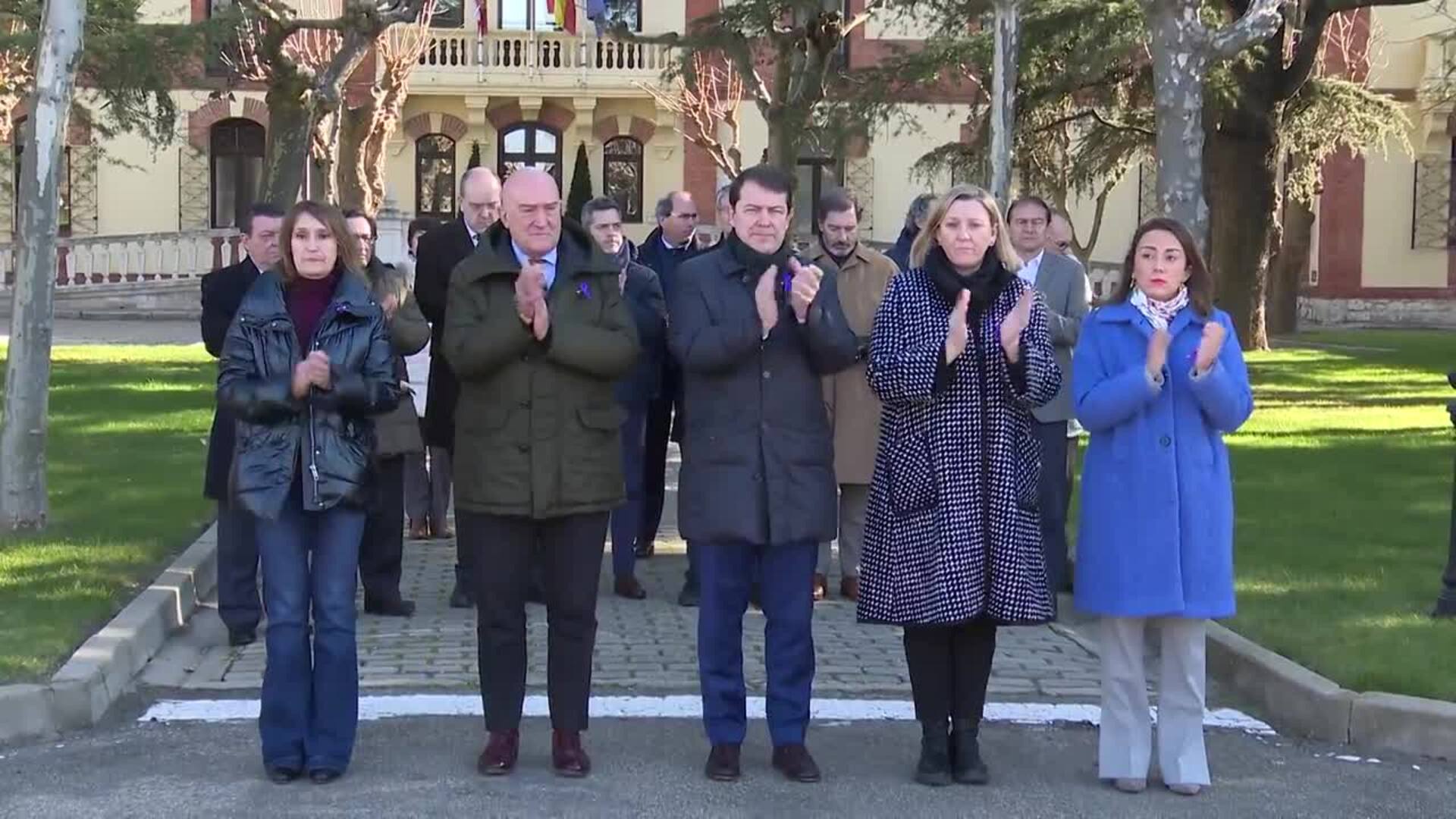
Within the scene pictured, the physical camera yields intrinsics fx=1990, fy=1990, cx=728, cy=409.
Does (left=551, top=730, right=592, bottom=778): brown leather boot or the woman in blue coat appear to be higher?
the woman in blue coat

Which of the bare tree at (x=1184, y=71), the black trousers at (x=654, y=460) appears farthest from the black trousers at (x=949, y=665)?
the bare tree at (x=1184, y=71)

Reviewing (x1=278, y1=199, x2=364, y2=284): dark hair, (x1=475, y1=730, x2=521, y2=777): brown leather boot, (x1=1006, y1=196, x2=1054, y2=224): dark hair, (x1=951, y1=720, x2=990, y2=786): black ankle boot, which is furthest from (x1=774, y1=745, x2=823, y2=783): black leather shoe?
(x1=1006, y1=196, x2=1054, y2=224): dark hair

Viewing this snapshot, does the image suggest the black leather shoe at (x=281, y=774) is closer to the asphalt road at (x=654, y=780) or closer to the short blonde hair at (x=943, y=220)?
the asphalt road at (x=654, y=780)

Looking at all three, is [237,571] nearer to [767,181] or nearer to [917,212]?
[917,212]

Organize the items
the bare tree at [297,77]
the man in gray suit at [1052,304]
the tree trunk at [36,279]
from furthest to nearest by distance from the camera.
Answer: the bare tree at [297,77] < the tree trunk at [36,279] < the man in gray suit at [1052,304]

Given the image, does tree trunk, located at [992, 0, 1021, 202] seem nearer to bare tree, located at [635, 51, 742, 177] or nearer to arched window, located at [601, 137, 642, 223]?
bare tree, located at [635, 51, 742, 177]

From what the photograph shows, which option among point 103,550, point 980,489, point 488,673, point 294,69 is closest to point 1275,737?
point 980,489

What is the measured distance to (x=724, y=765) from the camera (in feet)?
22.1

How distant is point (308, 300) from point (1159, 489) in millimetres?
2934

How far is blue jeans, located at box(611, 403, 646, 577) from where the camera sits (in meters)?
10.3

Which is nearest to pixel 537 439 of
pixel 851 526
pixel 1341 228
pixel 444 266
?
pixel 444 266

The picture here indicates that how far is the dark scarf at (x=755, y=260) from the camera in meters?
6.72

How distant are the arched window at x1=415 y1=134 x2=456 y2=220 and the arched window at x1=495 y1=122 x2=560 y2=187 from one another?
3.83 ft

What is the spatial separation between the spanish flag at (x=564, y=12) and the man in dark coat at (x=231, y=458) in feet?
87.8
